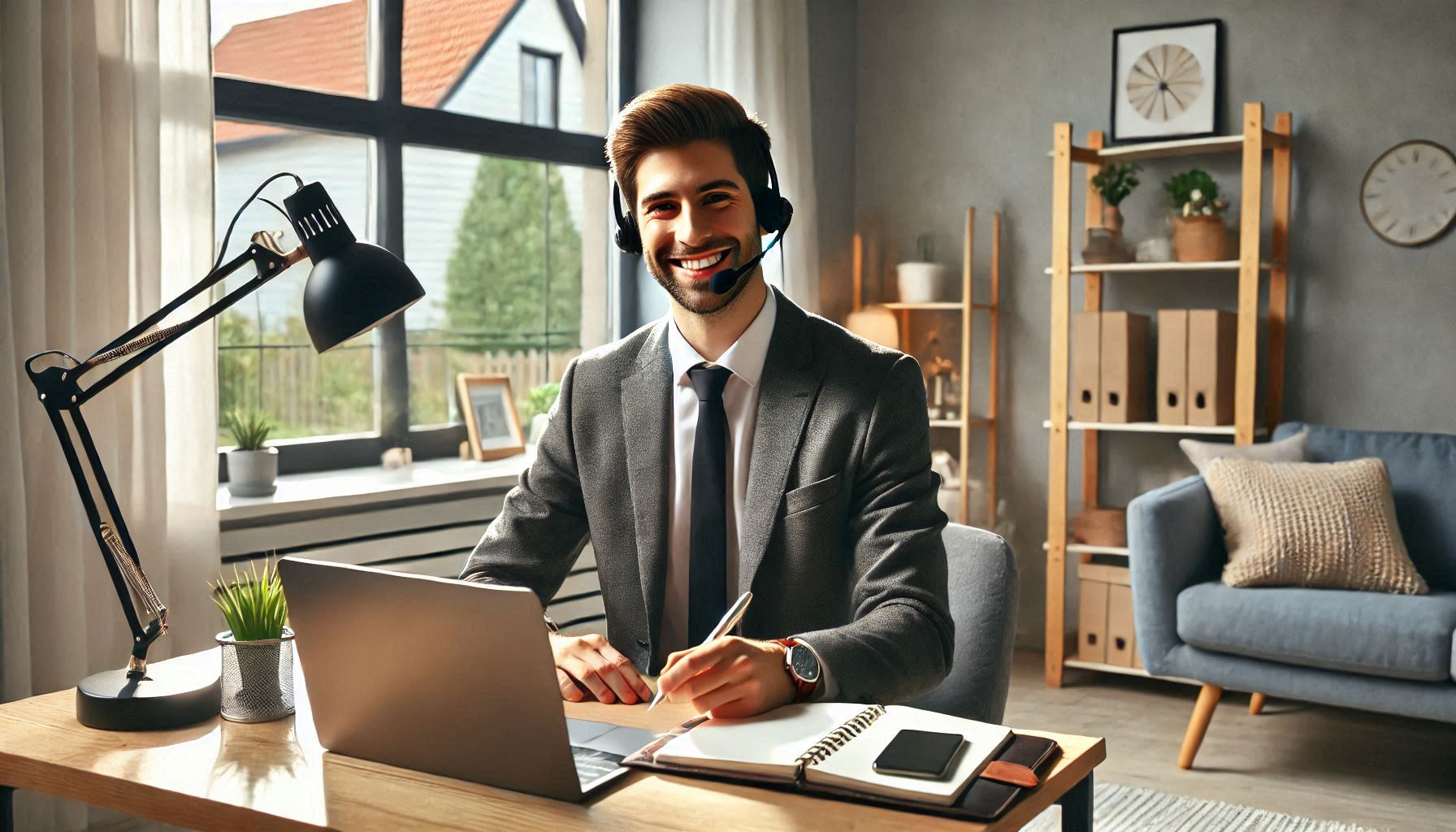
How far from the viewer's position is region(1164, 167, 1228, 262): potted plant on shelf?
12.9ft

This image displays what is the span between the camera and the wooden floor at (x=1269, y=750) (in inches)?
119

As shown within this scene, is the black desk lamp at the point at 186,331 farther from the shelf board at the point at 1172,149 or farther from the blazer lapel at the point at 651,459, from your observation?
the shelf board at the point at 1172,149

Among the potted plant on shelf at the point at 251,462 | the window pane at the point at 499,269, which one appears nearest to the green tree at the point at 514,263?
the window pane at the point at 499,269

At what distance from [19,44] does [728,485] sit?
155cm

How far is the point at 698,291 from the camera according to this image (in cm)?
160

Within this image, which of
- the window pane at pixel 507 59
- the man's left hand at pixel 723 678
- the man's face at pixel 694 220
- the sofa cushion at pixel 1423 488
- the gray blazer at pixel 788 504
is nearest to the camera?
the man's left hand at pixel 723 678

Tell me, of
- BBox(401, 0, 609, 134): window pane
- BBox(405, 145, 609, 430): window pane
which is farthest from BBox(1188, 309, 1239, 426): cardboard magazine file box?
BBox(401, 0, 609, 134): window pane

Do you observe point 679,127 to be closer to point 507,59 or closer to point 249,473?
point 249,473

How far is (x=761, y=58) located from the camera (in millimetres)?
4121

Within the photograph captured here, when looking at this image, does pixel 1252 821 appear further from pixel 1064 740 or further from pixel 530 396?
pixel 530 396

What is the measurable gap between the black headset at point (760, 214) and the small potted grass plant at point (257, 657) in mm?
640

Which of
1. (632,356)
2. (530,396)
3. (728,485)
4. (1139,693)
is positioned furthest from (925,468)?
(1139,693)

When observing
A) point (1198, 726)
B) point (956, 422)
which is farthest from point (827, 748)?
point (956, 422)

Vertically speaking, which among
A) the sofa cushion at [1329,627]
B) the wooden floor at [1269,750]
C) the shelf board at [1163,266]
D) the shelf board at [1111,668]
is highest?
the shelf board at [1163,266]
